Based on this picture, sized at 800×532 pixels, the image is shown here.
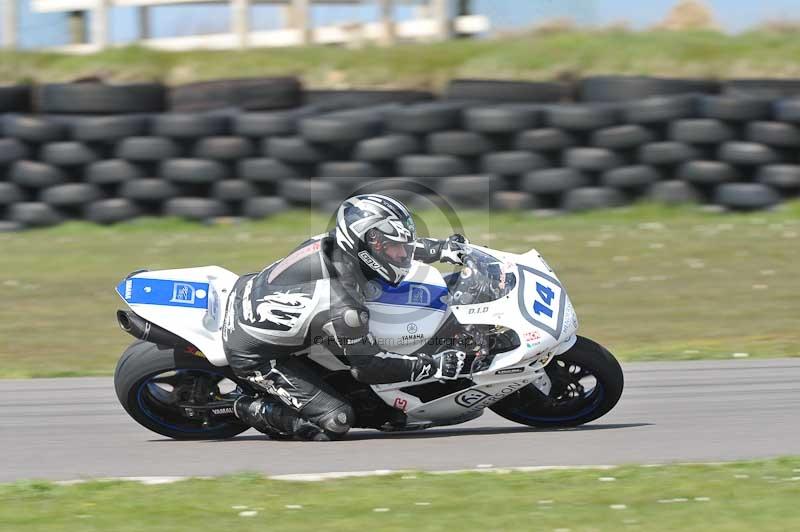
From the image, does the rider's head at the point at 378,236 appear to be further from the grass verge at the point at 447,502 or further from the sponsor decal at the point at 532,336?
the grass verge at the point at 447,502

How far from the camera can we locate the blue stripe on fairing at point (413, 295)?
225 inches

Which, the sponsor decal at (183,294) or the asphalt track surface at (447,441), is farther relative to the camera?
the sponsor decal at (183,294)

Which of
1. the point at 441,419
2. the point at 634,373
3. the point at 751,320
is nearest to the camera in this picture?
the point at 441,419

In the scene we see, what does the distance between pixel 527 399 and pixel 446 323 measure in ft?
2.07

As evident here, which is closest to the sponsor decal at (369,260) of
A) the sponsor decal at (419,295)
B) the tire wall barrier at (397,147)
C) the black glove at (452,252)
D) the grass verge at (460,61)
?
the sponsor decal at (419,295)

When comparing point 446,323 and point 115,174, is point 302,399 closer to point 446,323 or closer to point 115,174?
point 446,323

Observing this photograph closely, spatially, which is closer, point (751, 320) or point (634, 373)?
point (634, 373)

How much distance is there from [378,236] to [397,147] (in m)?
7.57

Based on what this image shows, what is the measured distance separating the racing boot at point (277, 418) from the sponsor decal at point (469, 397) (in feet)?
2.27

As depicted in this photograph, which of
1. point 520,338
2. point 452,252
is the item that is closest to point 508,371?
point 520,338

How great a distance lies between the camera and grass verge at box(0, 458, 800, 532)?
4.36 m

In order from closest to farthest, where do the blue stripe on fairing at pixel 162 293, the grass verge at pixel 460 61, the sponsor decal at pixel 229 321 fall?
the sponsor decal at pixel 229 321
the blue stripe on fairing at pixel 162 293
the grass verge at pixel 460 61

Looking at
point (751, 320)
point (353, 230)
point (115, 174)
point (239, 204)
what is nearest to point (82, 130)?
point (115, 174)

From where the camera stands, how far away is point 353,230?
5.50 meters
